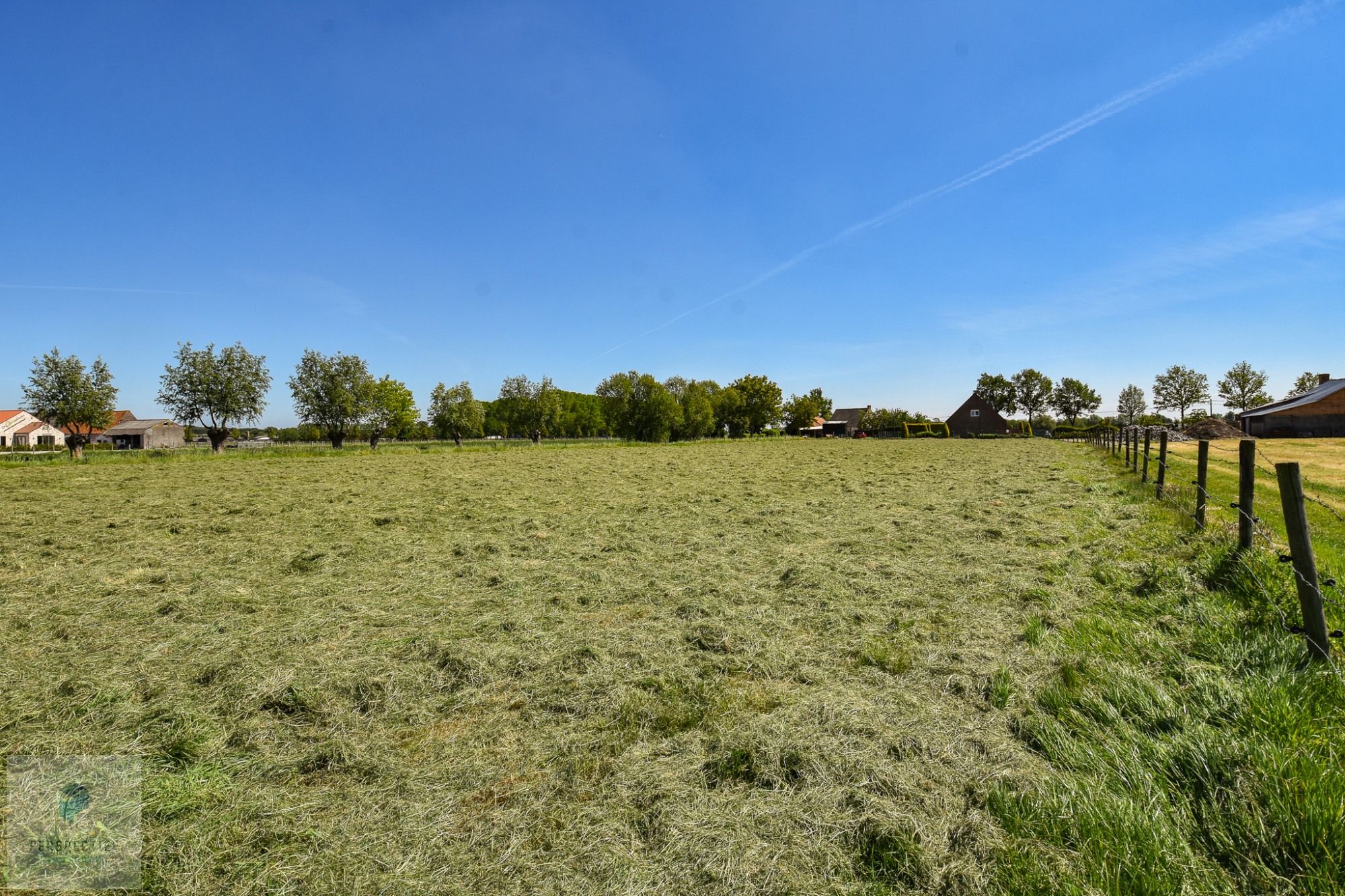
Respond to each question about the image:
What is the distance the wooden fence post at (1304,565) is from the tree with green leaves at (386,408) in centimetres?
5721

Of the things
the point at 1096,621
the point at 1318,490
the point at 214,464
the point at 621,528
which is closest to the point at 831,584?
the point at 1096,621

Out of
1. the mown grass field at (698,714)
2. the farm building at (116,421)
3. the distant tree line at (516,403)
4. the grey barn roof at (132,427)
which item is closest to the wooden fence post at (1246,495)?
the mown grass field at (698,714)

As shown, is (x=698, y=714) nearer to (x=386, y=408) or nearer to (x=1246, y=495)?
(x=1246, y=495)

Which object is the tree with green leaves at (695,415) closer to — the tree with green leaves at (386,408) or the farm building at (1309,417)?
the tree with green leaves at (386,408)

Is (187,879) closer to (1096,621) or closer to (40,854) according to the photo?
(40,854)

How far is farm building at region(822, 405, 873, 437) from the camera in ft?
331

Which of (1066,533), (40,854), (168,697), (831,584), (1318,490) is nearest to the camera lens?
(40,854)

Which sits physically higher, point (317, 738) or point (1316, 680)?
point (1316, 680)

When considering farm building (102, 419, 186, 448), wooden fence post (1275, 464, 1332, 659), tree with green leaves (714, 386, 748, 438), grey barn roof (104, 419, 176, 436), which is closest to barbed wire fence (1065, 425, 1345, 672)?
wooden fence post (1275, 464, 1332, 659)

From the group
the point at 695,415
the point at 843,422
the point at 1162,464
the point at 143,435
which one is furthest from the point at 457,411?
the point at 1162,464

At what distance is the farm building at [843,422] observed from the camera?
101 metres

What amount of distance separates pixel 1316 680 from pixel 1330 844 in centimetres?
166

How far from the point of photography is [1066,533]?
789 cm

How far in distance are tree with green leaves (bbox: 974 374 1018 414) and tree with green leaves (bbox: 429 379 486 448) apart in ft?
281
